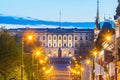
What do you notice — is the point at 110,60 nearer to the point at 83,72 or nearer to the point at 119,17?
the point at 119,17

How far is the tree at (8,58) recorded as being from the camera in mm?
76438

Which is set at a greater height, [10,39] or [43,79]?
[10,39]

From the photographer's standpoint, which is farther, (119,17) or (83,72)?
(83,72)

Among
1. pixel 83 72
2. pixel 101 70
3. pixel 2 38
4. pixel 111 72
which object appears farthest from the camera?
pixel 83 72

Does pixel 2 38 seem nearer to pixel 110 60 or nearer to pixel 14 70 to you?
pixel 14 70

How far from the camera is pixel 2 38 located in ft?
263

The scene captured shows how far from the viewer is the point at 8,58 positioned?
3034 inches

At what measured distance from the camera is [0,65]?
75.1 m

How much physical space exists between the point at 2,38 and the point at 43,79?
162 ft

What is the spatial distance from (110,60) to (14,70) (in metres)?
20.1

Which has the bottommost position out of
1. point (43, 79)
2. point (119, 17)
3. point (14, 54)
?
point (43, 79)

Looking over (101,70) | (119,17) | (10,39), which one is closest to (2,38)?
(10,39)

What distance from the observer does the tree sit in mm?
76438

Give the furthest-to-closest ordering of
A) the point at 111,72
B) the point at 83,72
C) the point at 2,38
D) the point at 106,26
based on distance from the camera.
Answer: the point at 83,72 < the point at 106,26 < the point at 111,72 < the point at 2,38
